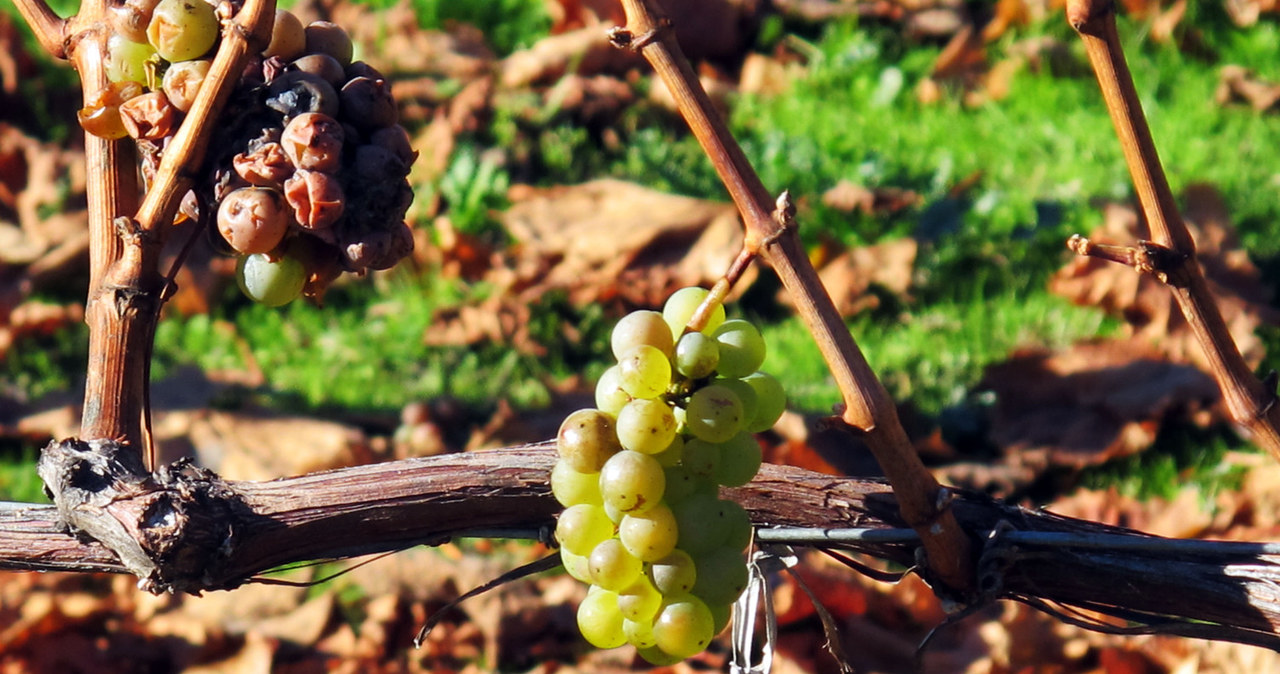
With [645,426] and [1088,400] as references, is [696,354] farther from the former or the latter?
[1088,400]

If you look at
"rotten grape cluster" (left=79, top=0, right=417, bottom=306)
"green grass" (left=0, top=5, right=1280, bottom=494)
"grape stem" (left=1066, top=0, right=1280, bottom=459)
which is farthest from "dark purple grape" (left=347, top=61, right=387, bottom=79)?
"green grass" (left=0, top=5, right=1280, bottom=494)

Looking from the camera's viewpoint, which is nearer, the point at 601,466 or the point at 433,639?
the point at 601,466

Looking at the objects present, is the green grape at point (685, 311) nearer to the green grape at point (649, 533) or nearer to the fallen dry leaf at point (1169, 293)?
→ the green grape at point (649, 533)

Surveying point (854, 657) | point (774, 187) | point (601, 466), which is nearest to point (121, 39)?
point (601, 466)

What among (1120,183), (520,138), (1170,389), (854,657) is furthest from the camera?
(520,138)

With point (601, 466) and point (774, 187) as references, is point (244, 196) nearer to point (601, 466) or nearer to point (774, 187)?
point (601, 466)

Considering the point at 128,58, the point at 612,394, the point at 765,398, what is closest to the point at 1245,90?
the point at 765,398
